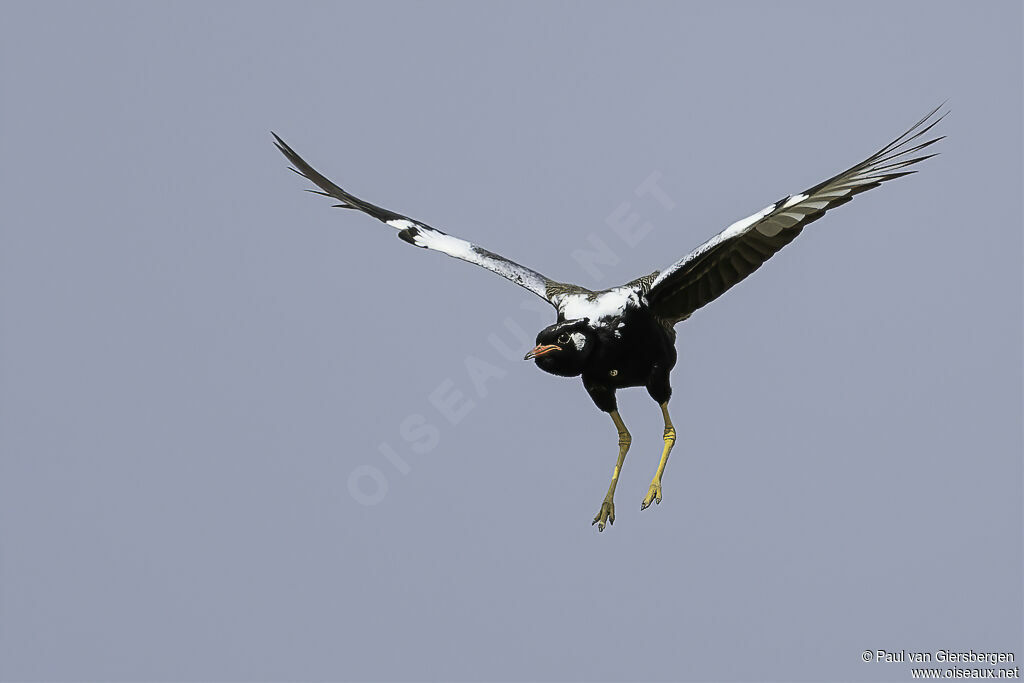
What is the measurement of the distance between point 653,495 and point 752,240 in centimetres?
200

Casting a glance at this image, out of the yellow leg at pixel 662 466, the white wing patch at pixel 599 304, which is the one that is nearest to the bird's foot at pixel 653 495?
the yellow leg at pixel 662 466

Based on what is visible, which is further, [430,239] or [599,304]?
[430,239]

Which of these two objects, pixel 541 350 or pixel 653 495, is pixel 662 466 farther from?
pixel 541 350

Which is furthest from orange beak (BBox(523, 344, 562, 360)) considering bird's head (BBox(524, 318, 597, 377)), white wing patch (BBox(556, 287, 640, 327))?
white wing patch (BBox(556, 287, 640, 327))

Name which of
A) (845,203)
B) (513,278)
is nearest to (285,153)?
(513,278)

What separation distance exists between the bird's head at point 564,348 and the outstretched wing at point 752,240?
1.98 feet

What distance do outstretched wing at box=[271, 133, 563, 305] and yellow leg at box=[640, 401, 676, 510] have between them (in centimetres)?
127

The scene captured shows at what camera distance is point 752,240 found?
945 cm

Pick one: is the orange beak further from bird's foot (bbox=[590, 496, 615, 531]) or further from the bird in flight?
bird's foot (bbox=[590, 496, 615, 531])

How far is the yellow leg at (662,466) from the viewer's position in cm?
950

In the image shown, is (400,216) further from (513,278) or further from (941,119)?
(941,119)

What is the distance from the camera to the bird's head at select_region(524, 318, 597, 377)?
904 cm

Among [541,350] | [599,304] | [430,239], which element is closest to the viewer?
[541,350]

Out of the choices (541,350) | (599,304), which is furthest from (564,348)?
(599,304)
